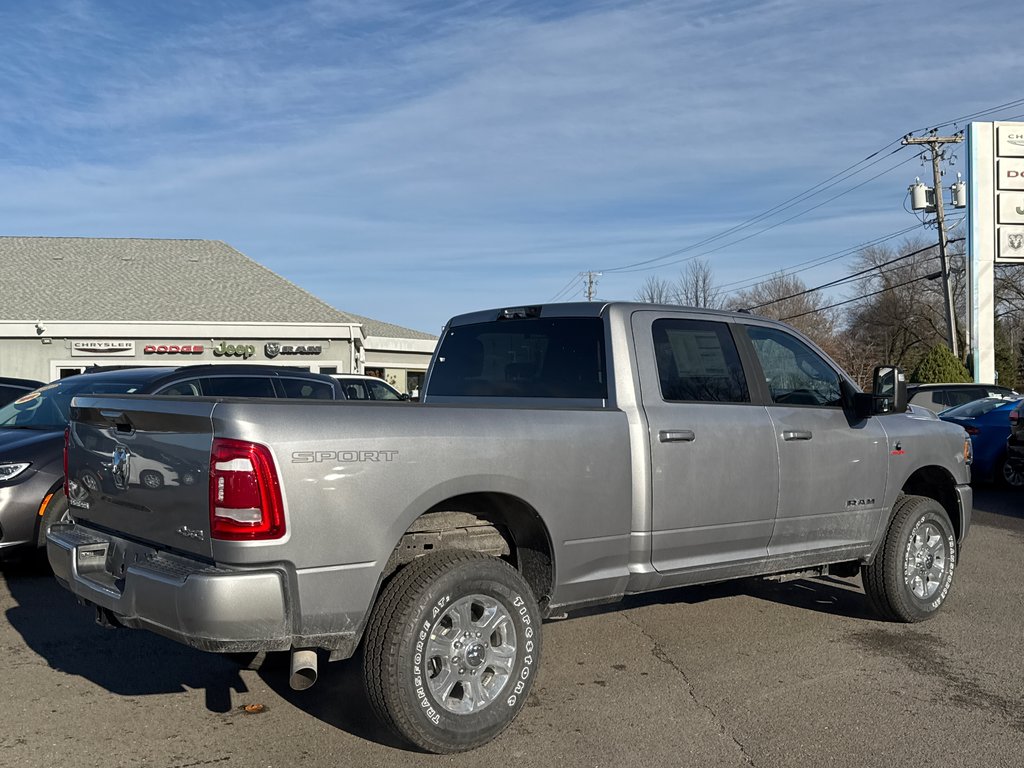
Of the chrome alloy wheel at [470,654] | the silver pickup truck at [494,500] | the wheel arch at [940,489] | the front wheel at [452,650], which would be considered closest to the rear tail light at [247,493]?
the silver pickup truck at [494,500]

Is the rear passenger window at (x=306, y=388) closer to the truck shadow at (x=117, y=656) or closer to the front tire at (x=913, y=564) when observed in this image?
the truck shadow at (x=117, y=656)

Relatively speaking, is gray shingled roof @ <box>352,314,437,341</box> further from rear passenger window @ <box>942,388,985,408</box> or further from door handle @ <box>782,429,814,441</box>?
door handle @ <box>782,429,814,441</box>

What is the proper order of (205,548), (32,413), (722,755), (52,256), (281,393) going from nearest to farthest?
(205,548)
(722,755)
(32,413)
(281,393)
(52,256)

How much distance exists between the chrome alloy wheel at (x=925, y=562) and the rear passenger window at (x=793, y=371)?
1.21 metres

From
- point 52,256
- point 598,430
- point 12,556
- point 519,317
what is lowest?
point 12,556

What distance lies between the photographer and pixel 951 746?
4328mm

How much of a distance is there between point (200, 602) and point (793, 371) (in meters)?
3.91

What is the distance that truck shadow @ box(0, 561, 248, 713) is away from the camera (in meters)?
5.12

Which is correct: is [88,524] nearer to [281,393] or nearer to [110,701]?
[110,701]

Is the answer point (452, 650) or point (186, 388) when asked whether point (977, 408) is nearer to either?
point (186, 388)

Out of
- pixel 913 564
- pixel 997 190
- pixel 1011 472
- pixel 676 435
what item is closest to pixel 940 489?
pixel 913 564

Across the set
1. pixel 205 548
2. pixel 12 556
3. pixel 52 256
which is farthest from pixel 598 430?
pixel 52 256

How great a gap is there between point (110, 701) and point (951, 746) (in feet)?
13.1

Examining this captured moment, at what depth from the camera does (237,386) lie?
30.9 feet
